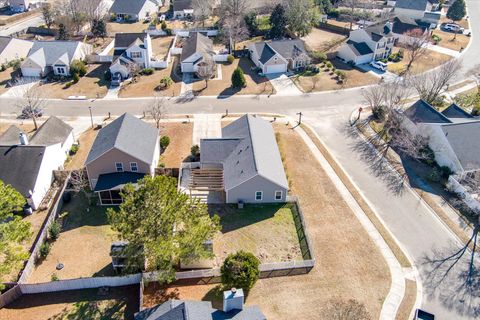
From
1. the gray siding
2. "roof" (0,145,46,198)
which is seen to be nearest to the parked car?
the gray siding

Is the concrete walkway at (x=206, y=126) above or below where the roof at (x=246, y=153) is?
below

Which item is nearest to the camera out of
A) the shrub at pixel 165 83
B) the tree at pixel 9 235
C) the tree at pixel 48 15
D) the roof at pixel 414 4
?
the tree at pixel 9 235

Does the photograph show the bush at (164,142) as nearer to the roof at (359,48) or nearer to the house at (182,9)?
the roof at (359,48)

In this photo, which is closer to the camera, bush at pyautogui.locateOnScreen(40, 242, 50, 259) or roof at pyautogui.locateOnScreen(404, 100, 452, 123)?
bush at pyautogui.locateOnScreen(40, 242, 50, 259)

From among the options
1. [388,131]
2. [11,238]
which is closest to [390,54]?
[388,131]

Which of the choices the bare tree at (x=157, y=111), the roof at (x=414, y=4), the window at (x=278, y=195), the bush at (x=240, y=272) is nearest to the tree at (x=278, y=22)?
the roof at (x=414, y=4)

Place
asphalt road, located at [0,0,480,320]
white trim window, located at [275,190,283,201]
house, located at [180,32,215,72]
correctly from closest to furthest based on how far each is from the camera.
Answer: asphalt road, located at [0,0,480,320] → white trim window, located at [275,190,283,201] → house, located at [180,32,215,72]

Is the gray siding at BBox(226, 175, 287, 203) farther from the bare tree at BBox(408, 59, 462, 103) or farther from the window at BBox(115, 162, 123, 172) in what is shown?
the bare tree at BBox(408, 59, 462, 103)

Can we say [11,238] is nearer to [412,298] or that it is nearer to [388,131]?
[412,298]
